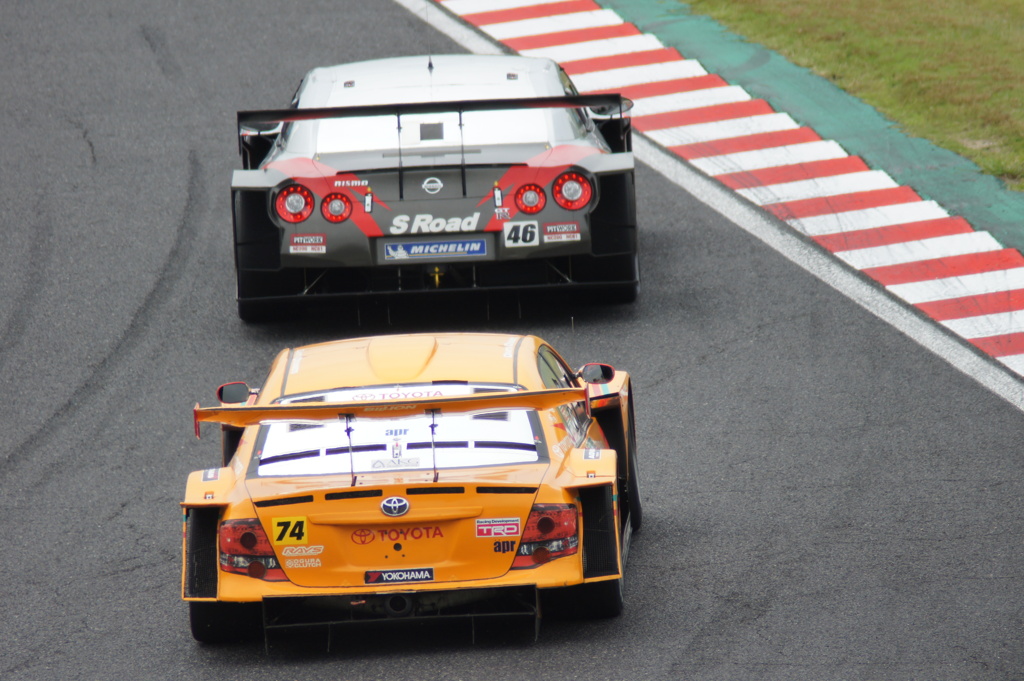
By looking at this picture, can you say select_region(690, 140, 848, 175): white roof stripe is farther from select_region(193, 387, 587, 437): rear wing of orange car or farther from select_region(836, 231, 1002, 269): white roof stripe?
select_region(193, 387, 587, 437): rear wing of orange car

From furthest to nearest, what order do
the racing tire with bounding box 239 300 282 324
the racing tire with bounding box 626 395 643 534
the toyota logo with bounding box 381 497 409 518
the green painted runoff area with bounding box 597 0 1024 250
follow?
the green painted runoff area with bounding box 597 0 1024 250 → the racing tire with bounding box 239 300 282 324 → the racing tire with bounding box 626 395 643 534 → the toyota logo with bounding box 381 497 409 518

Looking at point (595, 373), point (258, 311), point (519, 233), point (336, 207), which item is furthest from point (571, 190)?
point (595, 373)

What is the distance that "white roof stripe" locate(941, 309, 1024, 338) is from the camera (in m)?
11.5

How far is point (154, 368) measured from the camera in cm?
1094

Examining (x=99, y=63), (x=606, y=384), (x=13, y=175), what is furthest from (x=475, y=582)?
(x=99, y=63)

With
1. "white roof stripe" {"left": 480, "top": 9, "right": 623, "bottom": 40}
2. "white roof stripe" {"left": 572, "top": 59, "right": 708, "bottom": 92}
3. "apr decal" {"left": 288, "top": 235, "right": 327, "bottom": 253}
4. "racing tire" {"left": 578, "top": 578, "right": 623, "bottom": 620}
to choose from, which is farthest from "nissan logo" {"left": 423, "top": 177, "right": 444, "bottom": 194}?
"white roof stripe" {"left": 480, "top": 9, "right": 623, "bottom": 40}

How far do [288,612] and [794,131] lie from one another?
34.3 ft

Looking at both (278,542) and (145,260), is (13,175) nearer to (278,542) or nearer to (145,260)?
(145,260)

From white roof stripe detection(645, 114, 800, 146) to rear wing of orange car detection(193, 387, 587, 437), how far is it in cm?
932

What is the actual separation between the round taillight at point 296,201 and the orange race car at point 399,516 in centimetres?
388

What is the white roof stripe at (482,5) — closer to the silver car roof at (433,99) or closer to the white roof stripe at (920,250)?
the silver car roof at (433,99)

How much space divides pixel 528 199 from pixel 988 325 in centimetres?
349

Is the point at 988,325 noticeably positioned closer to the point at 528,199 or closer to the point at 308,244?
the point at 528,199

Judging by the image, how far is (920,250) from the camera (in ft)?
42.8
